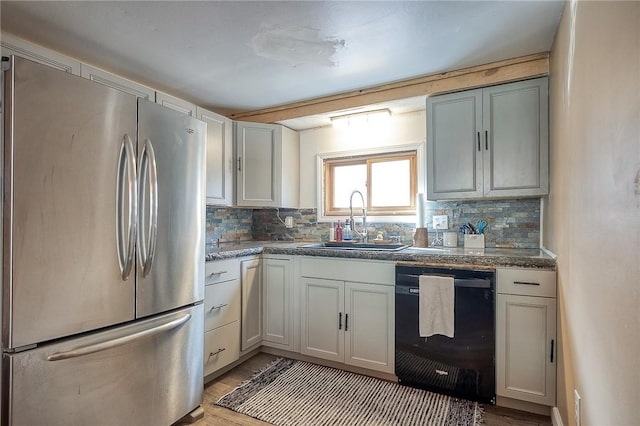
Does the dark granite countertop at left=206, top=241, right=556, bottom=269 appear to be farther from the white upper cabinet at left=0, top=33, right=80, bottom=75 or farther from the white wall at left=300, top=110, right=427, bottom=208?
the white upper cabinet at left=0, top=33, right=80, bottom=75

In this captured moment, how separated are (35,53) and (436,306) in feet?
Result: 9.30

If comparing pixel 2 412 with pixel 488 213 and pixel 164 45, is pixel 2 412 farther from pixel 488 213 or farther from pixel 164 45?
pixel 488 213

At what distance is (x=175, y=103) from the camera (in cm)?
265

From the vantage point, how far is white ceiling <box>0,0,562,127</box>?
65.3 inches

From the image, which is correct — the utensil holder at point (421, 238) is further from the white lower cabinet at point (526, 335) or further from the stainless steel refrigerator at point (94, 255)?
the stainless steel refrigerator at point (94, 255)

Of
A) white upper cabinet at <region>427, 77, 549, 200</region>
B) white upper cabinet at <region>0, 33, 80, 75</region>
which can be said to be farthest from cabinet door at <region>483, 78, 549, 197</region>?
white upper cabinet at <region>0, 33, 80, 75</region>

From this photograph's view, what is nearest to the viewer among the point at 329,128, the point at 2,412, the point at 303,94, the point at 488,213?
the point at 2,412

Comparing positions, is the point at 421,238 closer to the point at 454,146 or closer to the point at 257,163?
the point at 454,146

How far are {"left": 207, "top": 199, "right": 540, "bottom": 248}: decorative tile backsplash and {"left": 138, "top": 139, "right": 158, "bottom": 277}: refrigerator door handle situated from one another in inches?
60.9

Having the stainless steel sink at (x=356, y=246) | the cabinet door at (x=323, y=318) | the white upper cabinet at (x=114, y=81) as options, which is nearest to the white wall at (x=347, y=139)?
the stainless steel sink at (x=356, y=246)

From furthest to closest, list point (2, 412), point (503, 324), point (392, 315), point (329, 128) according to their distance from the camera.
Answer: point (329, 128), point (392, 315), point (503, 324), point (2, 412)

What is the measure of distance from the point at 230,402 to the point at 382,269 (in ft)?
4.33

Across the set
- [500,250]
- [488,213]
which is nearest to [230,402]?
[500,250]

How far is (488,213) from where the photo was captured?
103 inches
